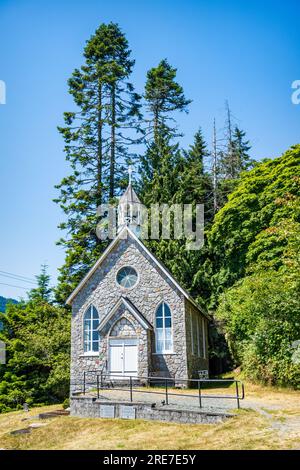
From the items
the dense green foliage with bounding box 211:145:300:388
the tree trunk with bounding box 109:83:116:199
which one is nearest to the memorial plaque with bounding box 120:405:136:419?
the dense green foliage with bounding box 211:145:300:388

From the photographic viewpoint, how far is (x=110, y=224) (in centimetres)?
3634

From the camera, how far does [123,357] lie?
856 inches

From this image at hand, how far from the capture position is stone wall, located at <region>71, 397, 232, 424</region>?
13087 millimetres

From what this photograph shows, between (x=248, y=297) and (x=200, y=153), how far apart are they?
843 inches

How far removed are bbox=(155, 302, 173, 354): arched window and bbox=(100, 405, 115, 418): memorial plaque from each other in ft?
21.2

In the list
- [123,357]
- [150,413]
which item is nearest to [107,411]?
[150,413]

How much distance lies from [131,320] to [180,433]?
991 centimetres

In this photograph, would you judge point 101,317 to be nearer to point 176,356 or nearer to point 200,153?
point 176,356

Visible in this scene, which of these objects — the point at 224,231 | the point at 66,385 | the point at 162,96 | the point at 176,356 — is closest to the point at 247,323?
the point at 176,356

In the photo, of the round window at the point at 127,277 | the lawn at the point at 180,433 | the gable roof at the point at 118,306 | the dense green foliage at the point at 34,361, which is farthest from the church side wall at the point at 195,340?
the dense green foliage at the point at 34,361

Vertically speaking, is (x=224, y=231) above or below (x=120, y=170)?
below

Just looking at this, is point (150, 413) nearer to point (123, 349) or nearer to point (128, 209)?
point (123, 349)

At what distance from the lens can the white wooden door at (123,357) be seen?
2158cm

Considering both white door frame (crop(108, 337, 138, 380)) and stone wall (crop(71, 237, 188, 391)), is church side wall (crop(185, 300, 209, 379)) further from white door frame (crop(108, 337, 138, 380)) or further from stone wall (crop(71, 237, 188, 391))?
white door frame (crop(108, 337, 138, 380))
